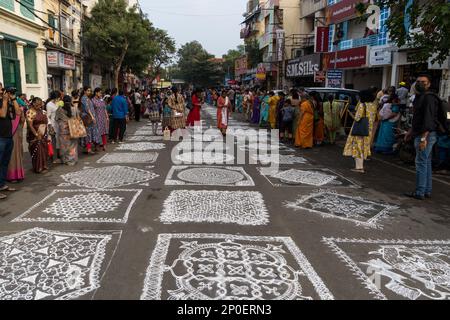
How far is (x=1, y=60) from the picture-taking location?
14805 mm

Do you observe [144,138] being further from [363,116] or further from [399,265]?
[399,265]

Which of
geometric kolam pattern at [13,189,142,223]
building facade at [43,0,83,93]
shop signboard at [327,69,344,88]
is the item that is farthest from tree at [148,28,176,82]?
geometric kolam pattern at [13,189,142,223]

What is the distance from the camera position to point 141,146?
1167cm

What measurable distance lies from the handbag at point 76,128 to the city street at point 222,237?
1.09 metres

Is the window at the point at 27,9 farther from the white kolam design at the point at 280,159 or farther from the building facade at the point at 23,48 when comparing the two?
the white kolam design at the point at 280,159

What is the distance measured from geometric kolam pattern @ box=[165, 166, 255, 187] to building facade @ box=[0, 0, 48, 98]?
30.6ft

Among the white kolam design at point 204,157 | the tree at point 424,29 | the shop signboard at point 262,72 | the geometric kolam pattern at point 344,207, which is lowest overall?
the geometric kolam pattern at point 344,207

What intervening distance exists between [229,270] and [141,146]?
8.43 m

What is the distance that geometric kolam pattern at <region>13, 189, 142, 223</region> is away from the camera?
16.8 ft

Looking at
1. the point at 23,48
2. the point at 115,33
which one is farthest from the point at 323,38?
the point at 23,48

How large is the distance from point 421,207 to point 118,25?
79.7 ft

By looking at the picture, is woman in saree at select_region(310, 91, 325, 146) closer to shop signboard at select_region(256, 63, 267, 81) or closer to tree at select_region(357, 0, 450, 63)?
tree at select_region(357, 0, 450, 63)

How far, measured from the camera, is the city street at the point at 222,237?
3439mm

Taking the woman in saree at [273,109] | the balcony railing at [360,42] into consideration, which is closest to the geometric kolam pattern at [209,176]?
the woman in saree at [273,109]
